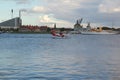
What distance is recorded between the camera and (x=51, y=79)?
25.3m

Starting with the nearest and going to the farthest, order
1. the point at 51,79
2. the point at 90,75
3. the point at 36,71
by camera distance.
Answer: the point at 51,79 → the point at 90,75 → the point at 36,71

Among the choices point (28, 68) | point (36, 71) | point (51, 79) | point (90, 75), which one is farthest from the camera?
point (28, 68)

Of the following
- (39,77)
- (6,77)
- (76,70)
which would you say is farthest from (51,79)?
(76,70)

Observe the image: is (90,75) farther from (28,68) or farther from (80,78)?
(28,68)

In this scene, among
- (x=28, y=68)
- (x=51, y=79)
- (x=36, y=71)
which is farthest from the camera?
(x=28, y=68)

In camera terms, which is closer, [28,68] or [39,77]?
[39,77]

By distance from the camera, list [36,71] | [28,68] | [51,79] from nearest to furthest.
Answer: [51,79], [36,71], [28,68]

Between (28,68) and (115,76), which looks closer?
(115,76)

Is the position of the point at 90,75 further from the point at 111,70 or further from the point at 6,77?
the point at 6,77

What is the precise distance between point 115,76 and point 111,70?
3773 mm

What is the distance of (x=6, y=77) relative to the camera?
26062 millimetres

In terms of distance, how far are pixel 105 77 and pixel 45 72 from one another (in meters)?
4.73

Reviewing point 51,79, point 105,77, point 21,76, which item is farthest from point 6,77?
point 105,77

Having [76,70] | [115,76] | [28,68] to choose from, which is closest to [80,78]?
[115,76]
